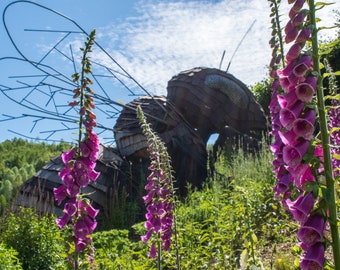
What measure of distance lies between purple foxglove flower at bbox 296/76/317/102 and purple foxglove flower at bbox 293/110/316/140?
0.06 m

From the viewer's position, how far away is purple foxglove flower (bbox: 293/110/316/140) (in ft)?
4.81

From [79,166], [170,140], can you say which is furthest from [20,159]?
[79,166]

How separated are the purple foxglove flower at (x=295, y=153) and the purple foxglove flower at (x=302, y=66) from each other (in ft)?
0.86

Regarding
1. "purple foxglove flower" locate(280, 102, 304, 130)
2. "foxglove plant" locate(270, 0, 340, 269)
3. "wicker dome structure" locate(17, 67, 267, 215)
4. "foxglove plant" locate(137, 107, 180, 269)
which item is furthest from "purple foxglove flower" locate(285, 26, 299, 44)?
"wicker dome structure" locate(17, 67, 267, 215)

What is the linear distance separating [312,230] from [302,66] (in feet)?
1.98

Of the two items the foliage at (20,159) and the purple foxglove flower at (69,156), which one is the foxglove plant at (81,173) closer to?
the purple foxglove flower at (69,156)

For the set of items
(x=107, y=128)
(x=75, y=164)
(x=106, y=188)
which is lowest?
(x=75, y=164)

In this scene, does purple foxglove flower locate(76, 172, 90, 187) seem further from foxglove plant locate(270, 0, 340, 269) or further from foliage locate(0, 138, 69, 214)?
foliage locate(0, 138, 69, 214)

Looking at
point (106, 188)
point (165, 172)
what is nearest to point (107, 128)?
point (106, 188)

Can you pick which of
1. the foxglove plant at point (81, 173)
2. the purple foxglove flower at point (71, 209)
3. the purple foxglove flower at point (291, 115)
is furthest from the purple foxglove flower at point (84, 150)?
the purple foxglove flower at point (291, 115)

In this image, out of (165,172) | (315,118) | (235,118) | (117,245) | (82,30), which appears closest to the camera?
(315,118)

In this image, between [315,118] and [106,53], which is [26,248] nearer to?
[106,53]

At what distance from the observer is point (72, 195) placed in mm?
2898

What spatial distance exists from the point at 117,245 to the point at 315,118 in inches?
184
